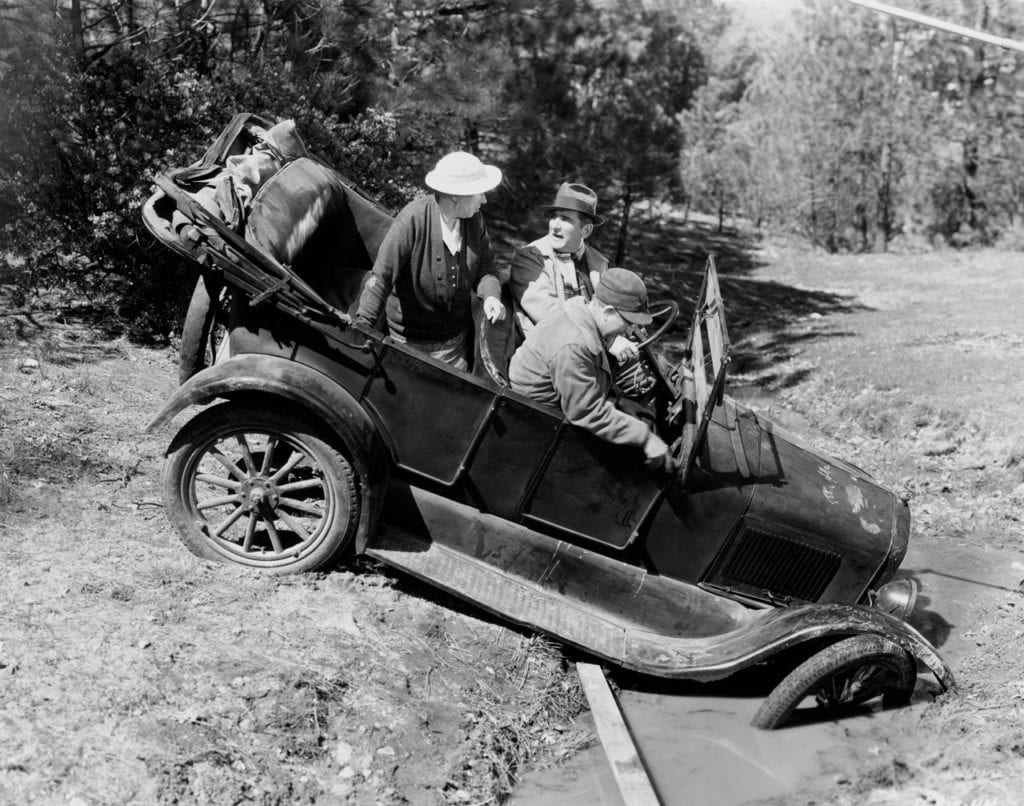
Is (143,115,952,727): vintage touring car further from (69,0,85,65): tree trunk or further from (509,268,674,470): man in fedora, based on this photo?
(69,0,85,65): tree trunk

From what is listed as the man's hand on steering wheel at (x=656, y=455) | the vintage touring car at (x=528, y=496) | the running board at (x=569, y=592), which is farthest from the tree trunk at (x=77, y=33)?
the man's hand on steering wheel at (x=656, y=455)

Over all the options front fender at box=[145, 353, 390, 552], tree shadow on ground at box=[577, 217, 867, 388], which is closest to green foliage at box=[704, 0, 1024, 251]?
tree shadow on ground at box=[577, 217, 867, 388]

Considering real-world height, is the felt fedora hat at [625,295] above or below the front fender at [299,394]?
above

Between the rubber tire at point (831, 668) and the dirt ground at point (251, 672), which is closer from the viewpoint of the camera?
the dirt ground at point (251, 672)

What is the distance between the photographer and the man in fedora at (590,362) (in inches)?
187

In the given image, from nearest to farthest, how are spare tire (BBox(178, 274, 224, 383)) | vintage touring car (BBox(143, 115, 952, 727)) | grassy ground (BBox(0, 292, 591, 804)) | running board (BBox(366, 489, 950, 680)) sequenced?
grassy ground (BBox(0, 292, 591, 804)) → vintage touring car (BBox(143, 115, 952, 727)) → running board (BBox(366, 489, 950, 680)) → spare tire (BBox(178, 274, 224, 383))

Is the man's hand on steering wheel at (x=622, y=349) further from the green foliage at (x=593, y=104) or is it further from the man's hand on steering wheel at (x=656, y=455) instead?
the green foliage at (x=593, y=104)

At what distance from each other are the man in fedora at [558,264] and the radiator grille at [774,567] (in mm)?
1613

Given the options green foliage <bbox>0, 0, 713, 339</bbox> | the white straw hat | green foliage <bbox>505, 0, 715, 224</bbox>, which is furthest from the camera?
green foliage <bbox>505, 0, 715, 224</bbox>

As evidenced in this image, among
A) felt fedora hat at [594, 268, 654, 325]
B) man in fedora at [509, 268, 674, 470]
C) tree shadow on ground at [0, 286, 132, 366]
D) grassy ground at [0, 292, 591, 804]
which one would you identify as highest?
felt fedora hat at [594, 268, 654, 325]

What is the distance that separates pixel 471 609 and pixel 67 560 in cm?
192

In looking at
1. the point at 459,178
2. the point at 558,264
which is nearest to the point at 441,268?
the point at 459,178

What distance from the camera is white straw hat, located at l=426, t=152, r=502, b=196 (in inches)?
209

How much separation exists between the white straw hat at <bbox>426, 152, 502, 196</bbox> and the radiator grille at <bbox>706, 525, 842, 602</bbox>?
2.11m
